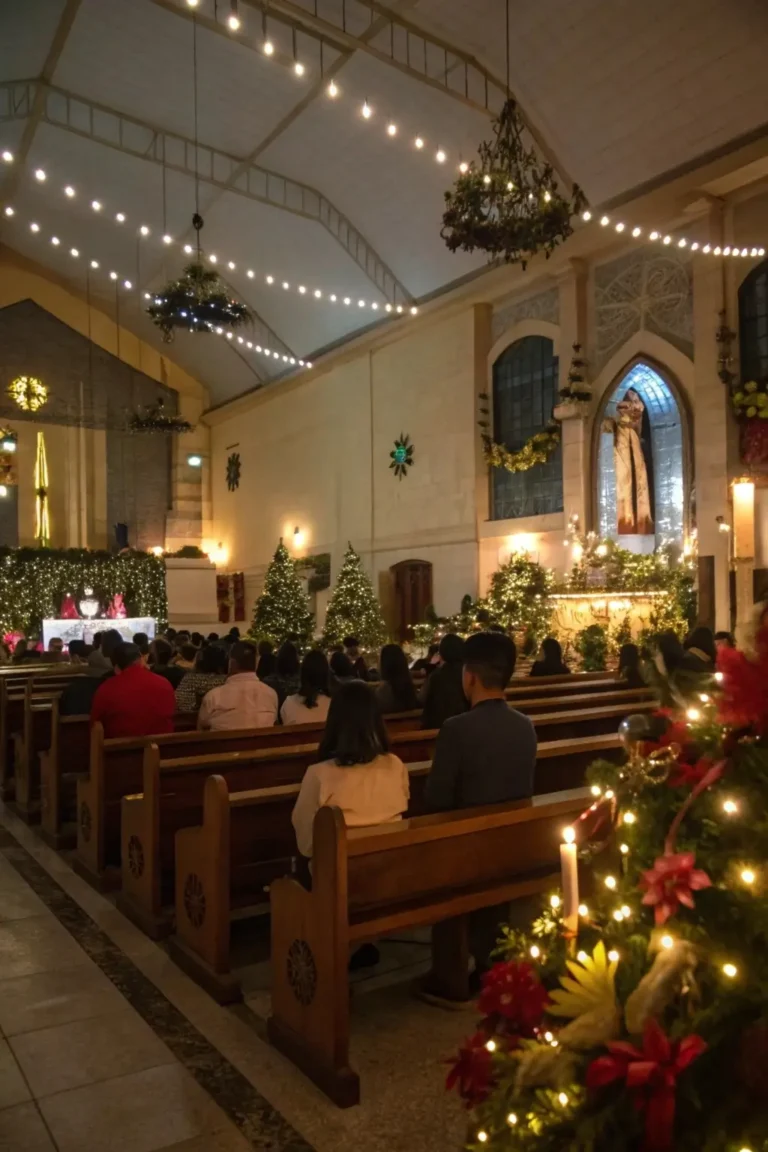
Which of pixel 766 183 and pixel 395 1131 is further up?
pixel 766 183

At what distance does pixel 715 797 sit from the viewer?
160cm

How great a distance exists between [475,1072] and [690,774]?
29.8 inches

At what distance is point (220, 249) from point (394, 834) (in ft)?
53.2

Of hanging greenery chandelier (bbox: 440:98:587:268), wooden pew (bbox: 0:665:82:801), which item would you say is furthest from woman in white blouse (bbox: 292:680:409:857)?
hanging greenery chandelier (bbox: 440:98:587:268)

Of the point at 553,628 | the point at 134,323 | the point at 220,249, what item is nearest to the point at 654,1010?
the point at 553,628

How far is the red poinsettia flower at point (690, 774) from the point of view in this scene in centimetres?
165

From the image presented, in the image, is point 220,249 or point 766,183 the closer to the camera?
point 766,183

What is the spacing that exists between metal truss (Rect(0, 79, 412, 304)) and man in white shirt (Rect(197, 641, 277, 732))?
1162 centimetres

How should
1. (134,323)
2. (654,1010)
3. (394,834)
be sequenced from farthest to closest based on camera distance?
1. (134,323)
2. (394,834)
3. (654,1010)

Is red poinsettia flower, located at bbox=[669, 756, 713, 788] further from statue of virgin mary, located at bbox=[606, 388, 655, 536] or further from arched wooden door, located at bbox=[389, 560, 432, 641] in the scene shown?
arched wooden door, located at bbox=[389, 560, 432, 641]

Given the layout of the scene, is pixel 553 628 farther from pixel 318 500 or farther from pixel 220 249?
pixel 220 249

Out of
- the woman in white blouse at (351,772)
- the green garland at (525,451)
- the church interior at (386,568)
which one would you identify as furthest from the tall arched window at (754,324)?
the woman in white blouse at (351,772)

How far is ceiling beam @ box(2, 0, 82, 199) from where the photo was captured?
38.4 ft

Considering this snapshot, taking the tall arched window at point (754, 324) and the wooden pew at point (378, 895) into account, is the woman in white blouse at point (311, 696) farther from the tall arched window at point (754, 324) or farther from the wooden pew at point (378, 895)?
the tall arched window at point (754, 324)
